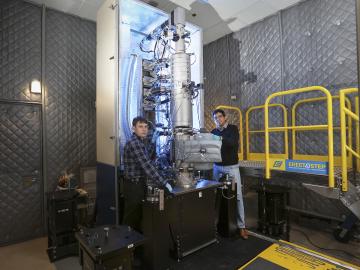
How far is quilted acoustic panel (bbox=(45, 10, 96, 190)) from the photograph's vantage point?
3832 millimetres

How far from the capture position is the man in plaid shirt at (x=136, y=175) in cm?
256

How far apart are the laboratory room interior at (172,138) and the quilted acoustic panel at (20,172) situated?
0.05 ft

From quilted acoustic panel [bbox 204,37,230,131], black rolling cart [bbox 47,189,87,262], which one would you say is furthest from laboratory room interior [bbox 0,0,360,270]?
quilted acoustic panel [bbox 204,37,230,131]

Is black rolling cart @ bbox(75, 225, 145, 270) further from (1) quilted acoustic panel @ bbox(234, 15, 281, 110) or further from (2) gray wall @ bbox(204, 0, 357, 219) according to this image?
(1) quilted acoustic panel @ bbox(234, 15, 281, 110)

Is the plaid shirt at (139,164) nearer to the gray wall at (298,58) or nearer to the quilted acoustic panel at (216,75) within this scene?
the gray wall at (298,58)

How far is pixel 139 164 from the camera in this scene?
2.65 m

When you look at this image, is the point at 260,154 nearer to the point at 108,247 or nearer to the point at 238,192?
the point at 238,192

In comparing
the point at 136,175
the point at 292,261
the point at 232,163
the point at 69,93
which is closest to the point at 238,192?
the point at 232,163

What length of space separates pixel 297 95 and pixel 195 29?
82.3 inches

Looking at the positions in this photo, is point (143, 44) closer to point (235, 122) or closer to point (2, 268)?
point (235, 122)

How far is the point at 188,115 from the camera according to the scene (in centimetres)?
288

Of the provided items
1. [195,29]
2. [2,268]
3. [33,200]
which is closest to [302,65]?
[195,29]

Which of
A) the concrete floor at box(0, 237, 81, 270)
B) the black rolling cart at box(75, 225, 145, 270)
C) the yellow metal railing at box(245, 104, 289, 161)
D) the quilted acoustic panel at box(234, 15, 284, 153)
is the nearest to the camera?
the black rolling cart at box(75, 225, 145, 270)

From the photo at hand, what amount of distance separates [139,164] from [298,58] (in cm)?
322
